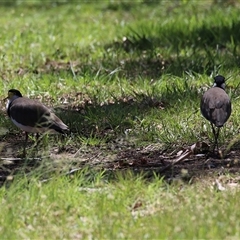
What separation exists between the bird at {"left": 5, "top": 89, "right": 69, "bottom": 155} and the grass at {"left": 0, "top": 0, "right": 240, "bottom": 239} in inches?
9.4

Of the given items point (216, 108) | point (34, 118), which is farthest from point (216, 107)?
point (34, 118)

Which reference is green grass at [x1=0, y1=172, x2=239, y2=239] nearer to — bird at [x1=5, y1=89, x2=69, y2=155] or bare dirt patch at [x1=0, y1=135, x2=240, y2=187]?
bare dirt patch at [x1=0, y1=135, x2=240, y2=187]

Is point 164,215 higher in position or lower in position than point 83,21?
higher

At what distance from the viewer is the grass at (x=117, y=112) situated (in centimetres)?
516

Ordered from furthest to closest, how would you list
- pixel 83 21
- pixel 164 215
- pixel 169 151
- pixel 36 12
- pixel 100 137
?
1. pixel 36 12
2. pixel 83 21
3. pixel 100 137
4. pixel 169 151
5. pixel 164 215

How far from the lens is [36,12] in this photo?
1394 centimetres

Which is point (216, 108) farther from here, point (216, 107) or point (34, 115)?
point (34, 115)

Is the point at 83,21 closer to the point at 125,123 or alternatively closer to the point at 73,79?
the point at 73,79

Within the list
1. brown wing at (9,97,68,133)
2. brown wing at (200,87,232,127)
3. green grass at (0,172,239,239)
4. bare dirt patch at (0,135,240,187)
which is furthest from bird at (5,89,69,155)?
brown wing at (200,87,232,127)

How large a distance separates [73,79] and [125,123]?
1640 millimetres

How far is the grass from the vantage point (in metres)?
5.16

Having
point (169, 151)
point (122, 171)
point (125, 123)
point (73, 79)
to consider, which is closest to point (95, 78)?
point (73, 79)

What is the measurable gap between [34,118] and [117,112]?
1.30 m

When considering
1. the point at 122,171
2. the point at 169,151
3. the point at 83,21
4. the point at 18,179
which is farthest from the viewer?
the point at 83,21
